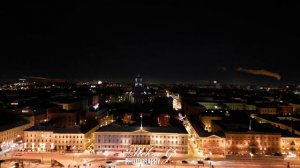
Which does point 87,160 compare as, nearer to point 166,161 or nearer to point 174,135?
point 166,161

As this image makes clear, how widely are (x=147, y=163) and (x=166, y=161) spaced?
207 cm

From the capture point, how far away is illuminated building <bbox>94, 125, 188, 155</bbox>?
4297 cm

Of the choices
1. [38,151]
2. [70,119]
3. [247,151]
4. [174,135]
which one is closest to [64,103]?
[70,119]

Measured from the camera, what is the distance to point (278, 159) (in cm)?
3859

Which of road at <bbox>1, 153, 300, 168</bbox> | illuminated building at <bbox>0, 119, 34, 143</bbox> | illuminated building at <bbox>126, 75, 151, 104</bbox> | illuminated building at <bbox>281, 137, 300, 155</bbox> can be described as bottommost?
road at <bbox>1, 153, 300, 168</bbox>

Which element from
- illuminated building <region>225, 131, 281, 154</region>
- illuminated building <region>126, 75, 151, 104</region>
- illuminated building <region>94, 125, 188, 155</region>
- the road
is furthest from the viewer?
illuminated building <region>126, 75, 151, 104</region>

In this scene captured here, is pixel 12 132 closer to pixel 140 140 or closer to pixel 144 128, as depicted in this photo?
pixel 140 140

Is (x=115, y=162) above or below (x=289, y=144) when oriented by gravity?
below

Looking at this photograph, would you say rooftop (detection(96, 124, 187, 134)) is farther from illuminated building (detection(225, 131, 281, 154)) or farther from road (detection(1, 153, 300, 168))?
illuminated building (detection(225, 131, 281, 154))

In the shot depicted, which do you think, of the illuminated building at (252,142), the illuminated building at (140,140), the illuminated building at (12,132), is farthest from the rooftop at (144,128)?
the illuminated building at (12,132)

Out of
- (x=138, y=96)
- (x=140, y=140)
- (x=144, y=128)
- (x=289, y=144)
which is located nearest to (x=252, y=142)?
(x=289, y=144)

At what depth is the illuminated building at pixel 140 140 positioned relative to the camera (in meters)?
43.0

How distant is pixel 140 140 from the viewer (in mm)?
43719

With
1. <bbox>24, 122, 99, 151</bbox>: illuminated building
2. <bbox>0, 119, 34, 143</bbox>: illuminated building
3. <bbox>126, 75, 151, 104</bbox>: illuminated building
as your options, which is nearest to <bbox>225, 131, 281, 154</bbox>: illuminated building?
<bbox>24, 122, 99, 151</bbox>: illuminated building
